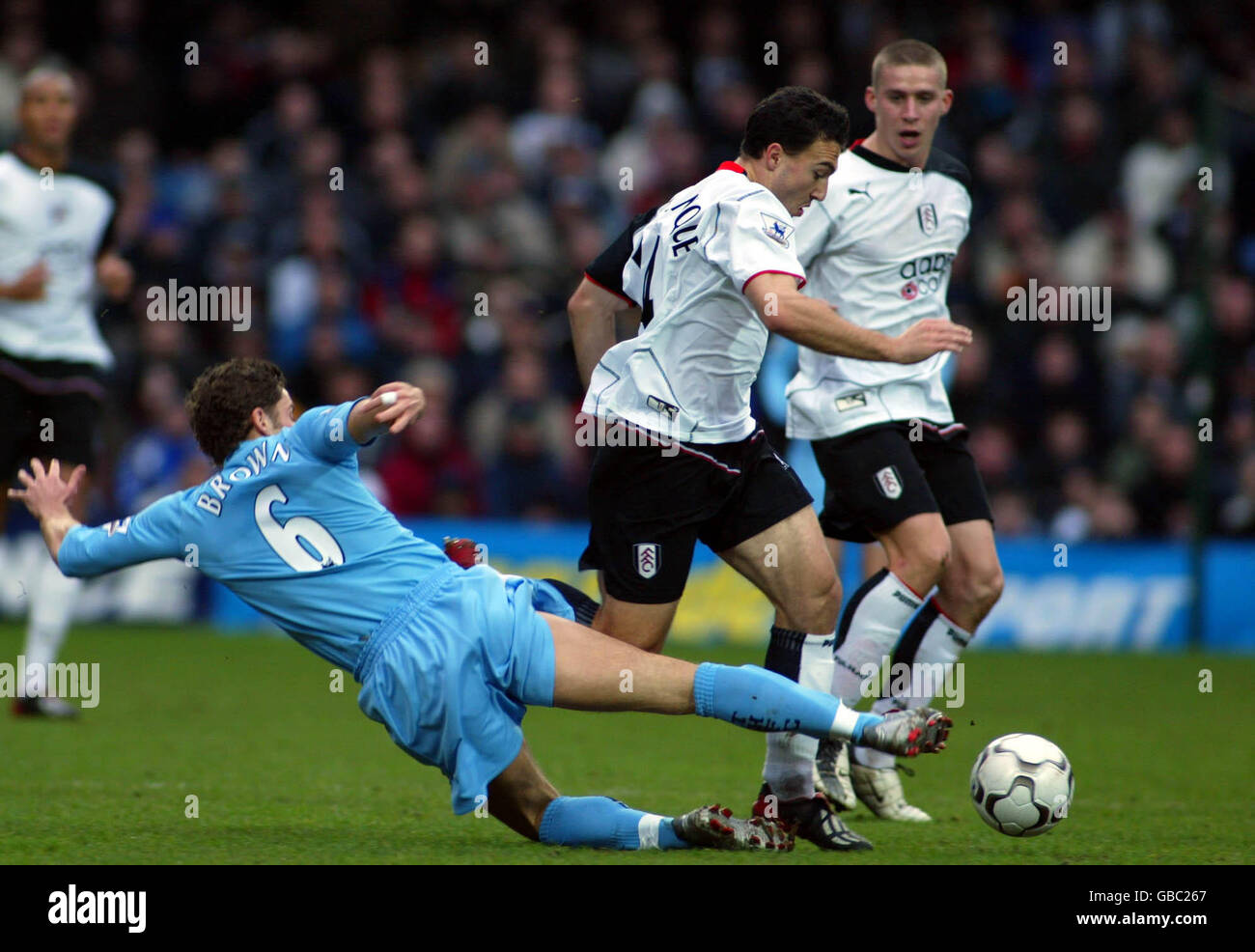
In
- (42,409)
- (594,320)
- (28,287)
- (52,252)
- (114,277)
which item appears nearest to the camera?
(594,320)

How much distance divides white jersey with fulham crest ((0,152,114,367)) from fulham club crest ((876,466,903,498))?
13.8 ft

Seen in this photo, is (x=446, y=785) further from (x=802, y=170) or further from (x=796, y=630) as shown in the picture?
(x=802, y=170)

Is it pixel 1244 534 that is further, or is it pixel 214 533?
pixel 1244 534

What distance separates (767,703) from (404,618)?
101 cm

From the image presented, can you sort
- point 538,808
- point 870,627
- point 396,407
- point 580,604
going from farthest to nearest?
point 870,627
point 580,604
point 538,808
point 396,407

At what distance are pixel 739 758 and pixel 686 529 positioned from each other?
7.28ft

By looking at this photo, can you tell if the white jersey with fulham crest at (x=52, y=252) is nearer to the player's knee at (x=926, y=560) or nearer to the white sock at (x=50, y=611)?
the white sock at (x=50, y=611)

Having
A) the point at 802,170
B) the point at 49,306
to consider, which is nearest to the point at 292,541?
the point at 802,170

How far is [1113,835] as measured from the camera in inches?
216

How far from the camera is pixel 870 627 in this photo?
20.6 feet

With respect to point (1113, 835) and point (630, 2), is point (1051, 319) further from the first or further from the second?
point (1113, 835)

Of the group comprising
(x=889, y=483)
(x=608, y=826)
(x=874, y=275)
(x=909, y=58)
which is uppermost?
(x=909, y=58)

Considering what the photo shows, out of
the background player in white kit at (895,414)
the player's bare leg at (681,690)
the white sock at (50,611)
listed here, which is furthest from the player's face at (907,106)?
the white sock at (50,611)
